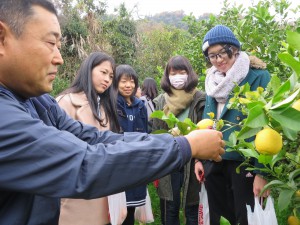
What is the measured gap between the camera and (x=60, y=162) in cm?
92

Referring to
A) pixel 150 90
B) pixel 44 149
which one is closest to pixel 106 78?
pixel 44 149

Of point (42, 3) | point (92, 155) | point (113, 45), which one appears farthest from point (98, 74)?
point (113, 45)

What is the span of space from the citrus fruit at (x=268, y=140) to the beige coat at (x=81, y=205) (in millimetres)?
1328

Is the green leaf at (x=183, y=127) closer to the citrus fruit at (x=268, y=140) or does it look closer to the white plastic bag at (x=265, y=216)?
the citrus fruit at (x=268, y=140)

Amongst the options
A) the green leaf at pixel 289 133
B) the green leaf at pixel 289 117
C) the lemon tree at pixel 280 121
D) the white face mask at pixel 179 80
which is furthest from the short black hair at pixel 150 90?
the green leaf at pixel 289 117

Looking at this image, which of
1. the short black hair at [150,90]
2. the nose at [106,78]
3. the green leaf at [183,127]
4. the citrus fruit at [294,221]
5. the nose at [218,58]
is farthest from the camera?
the short black hair at [150,90]

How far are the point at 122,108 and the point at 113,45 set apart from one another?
8.53m

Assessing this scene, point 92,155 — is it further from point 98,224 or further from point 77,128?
point 98,224

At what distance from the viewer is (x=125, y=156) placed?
3.15 feet

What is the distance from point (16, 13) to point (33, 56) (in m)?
0.13

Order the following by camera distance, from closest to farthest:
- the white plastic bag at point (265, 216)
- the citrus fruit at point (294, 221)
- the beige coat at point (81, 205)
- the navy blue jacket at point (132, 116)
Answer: the citrus fruit at point (294, 221) < the white plastic bag at point (265, 216) < the beige coat at point (81, 205) < the navy blue jacket at point (132, 116)

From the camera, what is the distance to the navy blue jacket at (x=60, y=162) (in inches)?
35.8

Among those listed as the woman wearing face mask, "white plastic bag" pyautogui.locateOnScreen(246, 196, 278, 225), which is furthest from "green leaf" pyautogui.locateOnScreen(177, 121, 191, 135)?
the woman wearing face mask

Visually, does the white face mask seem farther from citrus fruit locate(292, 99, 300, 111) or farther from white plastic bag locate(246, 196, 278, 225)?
citrus fruit locate(292, 99, 300, 111)
